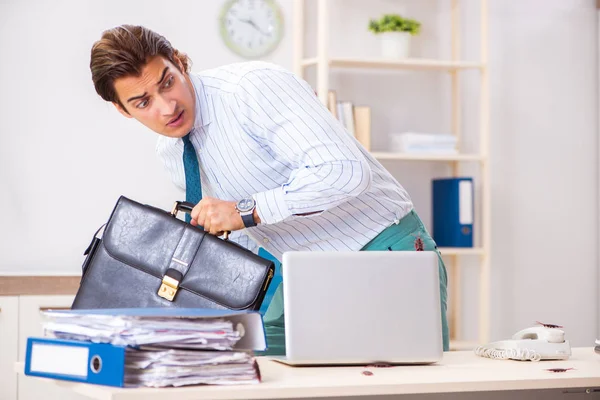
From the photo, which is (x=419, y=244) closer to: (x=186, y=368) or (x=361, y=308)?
(x=361, y=308)

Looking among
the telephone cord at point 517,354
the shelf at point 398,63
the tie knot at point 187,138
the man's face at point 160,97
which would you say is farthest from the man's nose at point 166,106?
the shelf at point 398,63

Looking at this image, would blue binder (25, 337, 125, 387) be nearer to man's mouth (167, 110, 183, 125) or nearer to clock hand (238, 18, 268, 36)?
man's mouth (167, 110, 183, 125)

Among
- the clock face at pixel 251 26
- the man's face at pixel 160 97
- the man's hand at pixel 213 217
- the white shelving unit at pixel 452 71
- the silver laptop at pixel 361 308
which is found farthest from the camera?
the clock face at pixel 251 26

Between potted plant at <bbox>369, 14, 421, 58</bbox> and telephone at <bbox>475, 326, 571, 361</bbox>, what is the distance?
2.37 meters

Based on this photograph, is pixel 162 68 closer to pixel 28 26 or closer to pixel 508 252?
pixel 28 26

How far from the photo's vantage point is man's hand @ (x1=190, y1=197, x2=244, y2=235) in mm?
1639

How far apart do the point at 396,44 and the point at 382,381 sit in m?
2.79

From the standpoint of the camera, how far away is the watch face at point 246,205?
1.69m

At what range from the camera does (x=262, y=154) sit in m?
1.82

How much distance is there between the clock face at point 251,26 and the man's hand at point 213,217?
2.26 meters

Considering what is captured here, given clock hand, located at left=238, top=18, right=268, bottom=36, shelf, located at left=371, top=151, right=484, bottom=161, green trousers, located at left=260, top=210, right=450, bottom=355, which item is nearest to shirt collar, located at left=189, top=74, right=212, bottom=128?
green trousers, located at left=260, top=210, right=450, bottom=355

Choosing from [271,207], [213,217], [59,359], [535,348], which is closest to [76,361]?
[59,359]

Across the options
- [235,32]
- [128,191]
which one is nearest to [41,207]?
[128,191]

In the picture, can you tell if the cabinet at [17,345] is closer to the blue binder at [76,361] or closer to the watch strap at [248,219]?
the watch strap at [248,219]
